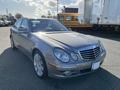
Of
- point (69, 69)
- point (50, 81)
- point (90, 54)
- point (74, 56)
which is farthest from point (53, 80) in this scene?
point (90, 54)

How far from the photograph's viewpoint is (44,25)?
5590 millimetres

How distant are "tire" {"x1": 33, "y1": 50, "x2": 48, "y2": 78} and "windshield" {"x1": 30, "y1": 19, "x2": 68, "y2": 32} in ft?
3.18

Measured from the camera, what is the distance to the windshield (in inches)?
211

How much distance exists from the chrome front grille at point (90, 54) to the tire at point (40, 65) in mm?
947

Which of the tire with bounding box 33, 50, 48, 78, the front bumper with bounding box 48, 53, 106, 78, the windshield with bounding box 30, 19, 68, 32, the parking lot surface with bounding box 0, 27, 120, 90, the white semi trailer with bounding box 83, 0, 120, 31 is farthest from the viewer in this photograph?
the white semi trailer with bounding box 83, 0, 120, 31

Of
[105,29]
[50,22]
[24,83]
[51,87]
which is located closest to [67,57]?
[51,87]

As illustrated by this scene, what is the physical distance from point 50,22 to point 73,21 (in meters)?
11.4

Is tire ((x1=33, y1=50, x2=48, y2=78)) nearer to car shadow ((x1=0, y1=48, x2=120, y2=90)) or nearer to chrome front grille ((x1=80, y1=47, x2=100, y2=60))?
car shadow ((x1=0, y1=48, x2=120, y2=90))

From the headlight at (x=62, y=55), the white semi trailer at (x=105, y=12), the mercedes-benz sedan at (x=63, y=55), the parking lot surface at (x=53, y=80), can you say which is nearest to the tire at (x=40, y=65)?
the mercedes-benz sedan at (x=63, y=55)

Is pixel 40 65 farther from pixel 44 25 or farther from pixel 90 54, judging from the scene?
pixel 44 25

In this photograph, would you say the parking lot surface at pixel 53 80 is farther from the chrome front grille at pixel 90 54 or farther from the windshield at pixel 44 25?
the windshield at pixel 44 25

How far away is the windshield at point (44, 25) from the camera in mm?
5359

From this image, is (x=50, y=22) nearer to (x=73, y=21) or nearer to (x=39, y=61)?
(x=39, y=61)

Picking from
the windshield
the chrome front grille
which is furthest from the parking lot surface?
the windshield
